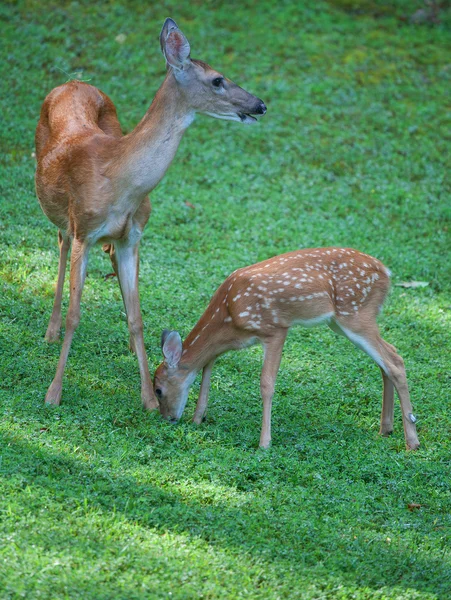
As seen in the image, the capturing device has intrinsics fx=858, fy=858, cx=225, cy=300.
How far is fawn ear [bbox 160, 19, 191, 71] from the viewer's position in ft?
Answer: 20.0

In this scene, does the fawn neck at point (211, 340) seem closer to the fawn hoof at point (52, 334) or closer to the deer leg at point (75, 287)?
the deer leg at point (75, 287)

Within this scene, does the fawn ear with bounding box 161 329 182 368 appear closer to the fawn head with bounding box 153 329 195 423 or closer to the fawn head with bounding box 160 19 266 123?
the fawn head with bounding box 153 329 195 423

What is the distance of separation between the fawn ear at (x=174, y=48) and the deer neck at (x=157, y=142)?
90 mm

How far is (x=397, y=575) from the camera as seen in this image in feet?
15.5

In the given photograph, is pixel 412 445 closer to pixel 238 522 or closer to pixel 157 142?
pixel 238 522

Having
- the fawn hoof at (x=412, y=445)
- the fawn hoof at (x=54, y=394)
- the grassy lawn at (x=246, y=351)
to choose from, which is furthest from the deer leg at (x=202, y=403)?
the fawn hoof at (x=412, y=445)

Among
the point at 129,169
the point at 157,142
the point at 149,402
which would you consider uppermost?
the point at 157,142

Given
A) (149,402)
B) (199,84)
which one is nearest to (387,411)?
(149,402)

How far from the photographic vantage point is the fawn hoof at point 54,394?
613 cm

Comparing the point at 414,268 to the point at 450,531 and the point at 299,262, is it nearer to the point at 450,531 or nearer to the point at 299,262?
the point at 299,262

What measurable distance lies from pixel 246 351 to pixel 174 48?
281 centimetres

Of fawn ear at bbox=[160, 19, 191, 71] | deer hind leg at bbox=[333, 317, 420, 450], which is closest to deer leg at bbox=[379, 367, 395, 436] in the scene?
deer hind leg at bbox=[333, 317, 420, 450]

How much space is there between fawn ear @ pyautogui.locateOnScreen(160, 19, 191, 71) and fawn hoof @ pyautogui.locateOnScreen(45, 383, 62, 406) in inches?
96.0

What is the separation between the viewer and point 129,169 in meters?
6.14
